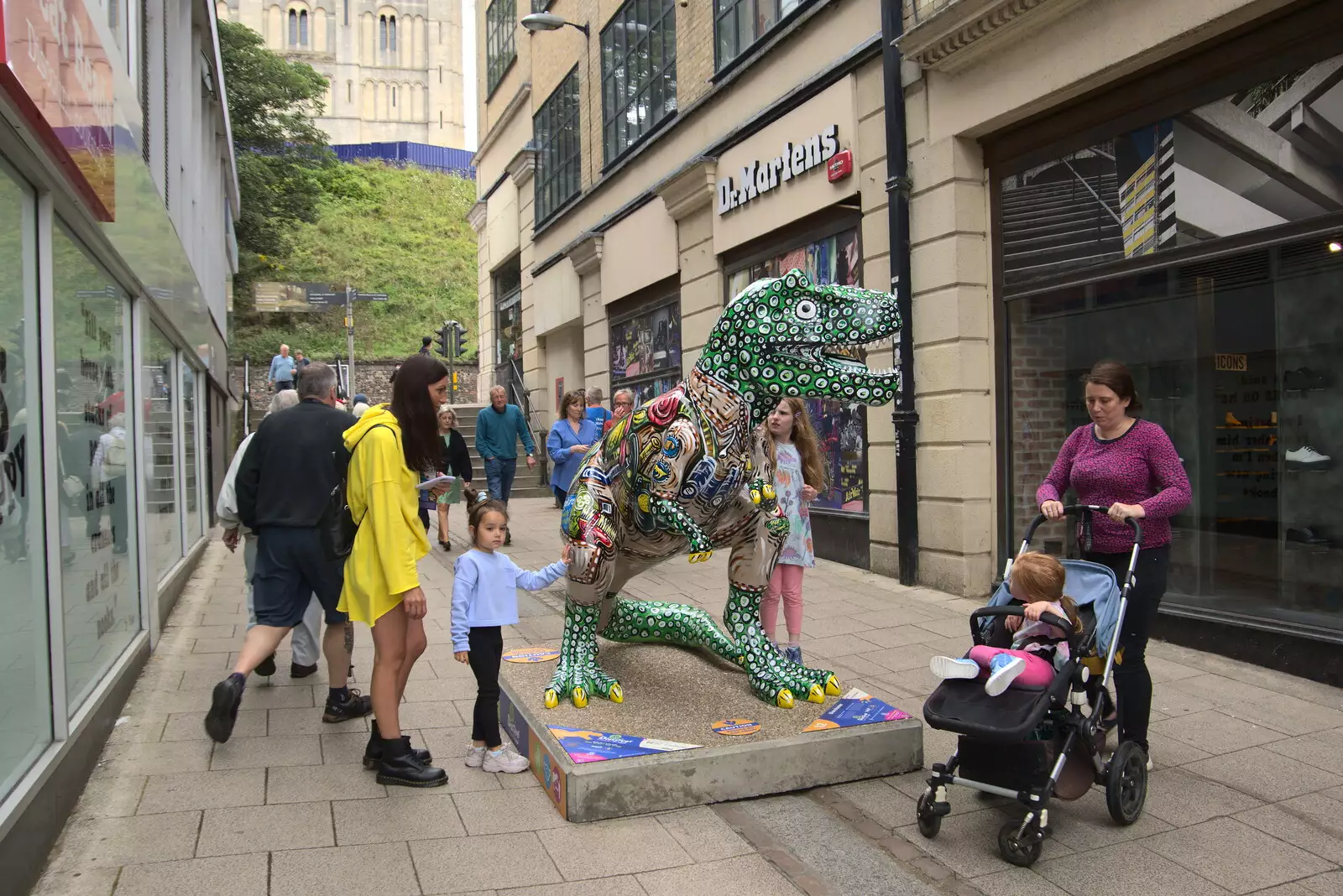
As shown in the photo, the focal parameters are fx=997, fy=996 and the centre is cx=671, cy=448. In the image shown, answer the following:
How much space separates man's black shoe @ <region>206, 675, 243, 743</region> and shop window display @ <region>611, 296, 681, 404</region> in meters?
9.27

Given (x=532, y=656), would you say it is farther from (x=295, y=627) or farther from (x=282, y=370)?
(x=282, y=370)

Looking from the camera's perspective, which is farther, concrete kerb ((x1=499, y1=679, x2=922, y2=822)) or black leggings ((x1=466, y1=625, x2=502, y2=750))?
black leggings ((x1=466, y1=625, x2=502, y2=750))

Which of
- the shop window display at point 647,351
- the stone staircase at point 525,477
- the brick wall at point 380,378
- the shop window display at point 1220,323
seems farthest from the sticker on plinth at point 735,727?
the brick wall at point 380,378

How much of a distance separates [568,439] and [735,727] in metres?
6.63

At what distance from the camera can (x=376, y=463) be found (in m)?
4.03

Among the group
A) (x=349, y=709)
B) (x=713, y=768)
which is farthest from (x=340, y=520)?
(x=713, y=768)

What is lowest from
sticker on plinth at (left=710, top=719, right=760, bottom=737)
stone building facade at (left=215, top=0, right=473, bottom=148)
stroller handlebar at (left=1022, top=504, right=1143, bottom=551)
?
sticker on plinth at (left=710, top=719, right=760, bottom=737)

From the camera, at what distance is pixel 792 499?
5.79 meters

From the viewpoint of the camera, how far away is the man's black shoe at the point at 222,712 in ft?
14.4

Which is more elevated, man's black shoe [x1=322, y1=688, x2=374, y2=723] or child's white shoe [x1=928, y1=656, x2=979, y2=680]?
child's white shoe [x1=928, y1=656, x2=979, y2=680]

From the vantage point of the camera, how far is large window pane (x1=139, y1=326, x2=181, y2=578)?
704 cm

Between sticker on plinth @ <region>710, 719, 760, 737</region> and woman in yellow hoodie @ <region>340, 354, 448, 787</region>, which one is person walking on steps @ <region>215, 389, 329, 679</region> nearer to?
woman in yellow hoodie @ <region>340, 354, 448, 787</region>

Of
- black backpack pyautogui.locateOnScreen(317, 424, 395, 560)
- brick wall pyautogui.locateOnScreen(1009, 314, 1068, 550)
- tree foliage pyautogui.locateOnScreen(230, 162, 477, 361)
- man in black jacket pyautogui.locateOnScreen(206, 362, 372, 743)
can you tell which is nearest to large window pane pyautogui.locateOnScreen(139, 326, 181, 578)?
man in black jacket pyautogui.locateOnScreen(206, 362, 372, 743)

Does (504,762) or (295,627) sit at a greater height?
(295,627)
